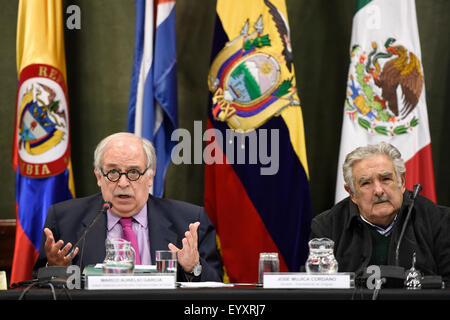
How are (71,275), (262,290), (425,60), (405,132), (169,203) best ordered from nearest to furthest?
(262,290)
(71,275)
(169,203)
(405,132)
(425,60)

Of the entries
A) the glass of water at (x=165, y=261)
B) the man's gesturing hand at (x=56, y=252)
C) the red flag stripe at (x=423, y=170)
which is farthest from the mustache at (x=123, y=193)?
the red flag stripe at (x=423, y=170)

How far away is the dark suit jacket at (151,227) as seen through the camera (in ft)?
9.44

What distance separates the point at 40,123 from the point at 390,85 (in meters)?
2.30

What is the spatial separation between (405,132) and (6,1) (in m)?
3.08

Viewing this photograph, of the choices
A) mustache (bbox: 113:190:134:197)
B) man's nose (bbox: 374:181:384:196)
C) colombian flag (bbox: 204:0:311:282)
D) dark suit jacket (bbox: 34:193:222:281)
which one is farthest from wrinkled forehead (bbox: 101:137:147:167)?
colombian flag (bbox: 204:0:311:282)

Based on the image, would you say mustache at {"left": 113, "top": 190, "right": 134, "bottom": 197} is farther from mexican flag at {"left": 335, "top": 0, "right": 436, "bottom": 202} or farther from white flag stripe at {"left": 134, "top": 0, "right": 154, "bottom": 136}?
mexican flag at {"left": 335, "top": 0, "right": 436, "bottom": 202}

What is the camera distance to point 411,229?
9.70 ft

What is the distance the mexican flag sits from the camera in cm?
404

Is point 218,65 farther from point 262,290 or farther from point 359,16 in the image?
point 262,290

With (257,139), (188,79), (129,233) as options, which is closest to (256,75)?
(257,139)

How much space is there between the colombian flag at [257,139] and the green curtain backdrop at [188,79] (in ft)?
2.08

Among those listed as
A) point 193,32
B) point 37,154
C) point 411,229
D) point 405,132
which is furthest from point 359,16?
point 37,154

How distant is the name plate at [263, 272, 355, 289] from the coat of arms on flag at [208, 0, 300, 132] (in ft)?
7.36

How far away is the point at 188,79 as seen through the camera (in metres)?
4.77
